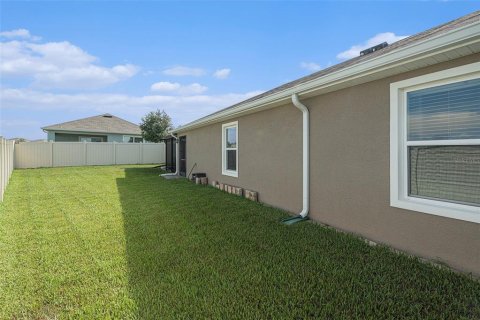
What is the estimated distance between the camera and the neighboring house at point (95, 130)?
69.8ft

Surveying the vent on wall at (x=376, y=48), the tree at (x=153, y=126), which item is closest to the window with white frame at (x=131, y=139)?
the tree at (x=153, y=126)

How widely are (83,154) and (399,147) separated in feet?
65.8

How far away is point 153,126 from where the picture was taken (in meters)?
22.9

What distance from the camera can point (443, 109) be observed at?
304cm

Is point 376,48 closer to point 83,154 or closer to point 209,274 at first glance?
point 209,274

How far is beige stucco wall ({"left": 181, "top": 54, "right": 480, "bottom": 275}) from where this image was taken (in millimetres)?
2979

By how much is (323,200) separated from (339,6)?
537 centimetres

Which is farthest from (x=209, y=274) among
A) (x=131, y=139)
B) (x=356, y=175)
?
(x=131, y=139)

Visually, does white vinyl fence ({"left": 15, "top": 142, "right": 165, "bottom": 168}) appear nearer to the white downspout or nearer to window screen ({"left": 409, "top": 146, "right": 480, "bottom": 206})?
the white downspout

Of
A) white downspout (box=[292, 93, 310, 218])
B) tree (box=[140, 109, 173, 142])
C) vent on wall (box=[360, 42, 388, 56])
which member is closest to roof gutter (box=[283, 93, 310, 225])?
white downspout (box=[292, 93, 310, 218])

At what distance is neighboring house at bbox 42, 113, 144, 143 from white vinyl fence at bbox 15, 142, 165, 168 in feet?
12.5

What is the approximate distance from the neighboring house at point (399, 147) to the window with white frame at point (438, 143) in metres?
0.01

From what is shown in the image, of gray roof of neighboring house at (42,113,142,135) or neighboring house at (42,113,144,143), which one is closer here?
neighboring house at (42,113,144,143)

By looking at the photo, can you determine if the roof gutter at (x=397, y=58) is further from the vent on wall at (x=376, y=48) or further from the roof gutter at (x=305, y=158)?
the vent on wall at (x=376, y=48)
